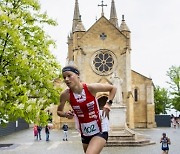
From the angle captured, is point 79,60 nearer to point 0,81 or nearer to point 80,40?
point 80,40

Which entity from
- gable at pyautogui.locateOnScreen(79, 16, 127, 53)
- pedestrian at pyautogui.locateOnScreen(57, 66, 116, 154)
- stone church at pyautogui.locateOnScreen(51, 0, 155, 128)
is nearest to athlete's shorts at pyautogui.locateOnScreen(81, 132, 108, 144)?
pedestrian at pyautogui.locateOnScreen(57, 66, 116, 154)

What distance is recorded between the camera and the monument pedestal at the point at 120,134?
24.8m

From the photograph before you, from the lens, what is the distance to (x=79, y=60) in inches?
2078

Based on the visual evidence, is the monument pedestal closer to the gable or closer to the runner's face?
the runner's face

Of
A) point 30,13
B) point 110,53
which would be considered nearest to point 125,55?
point 110,53

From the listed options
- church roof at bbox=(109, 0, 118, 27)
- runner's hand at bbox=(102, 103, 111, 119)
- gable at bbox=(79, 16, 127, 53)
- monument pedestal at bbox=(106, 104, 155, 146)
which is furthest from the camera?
church roof at bbox=(109, 0, 118, 27)

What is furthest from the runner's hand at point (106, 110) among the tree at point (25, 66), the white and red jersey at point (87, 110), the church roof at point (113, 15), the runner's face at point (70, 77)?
the church roof at point (113, 15)

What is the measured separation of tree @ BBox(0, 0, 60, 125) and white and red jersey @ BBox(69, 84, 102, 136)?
246 inches

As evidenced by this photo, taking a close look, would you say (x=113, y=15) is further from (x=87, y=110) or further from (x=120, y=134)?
(x=87, y=110)

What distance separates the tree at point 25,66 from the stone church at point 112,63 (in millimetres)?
35903

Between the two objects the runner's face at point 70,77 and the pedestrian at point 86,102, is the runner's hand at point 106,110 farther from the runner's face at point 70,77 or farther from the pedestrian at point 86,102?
the runner's face at point 70,77

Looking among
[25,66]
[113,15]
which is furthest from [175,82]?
[25,66]

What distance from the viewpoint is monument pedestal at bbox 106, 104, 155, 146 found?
975 inches

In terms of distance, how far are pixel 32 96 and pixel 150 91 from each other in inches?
1672
